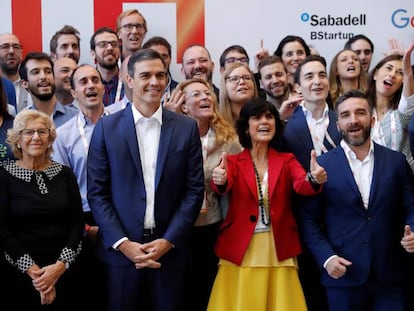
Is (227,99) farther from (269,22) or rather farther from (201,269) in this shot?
(269,22)

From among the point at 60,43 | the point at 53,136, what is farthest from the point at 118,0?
the point at 53,136

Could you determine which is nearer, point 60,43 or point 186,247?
point 186,247

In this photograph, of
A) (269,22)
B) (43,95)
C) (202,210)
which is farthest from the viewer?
(269,22)

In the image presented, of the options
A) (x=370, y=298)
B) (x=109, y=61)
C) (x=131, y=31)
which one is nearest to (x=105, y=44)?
(x=109, y=61)

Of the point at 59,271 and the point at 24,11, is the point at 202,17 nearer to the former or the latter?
the point at 24,11

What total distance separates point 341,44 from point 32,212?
373 centimetres

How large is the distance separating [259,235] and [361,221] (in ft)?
1.81

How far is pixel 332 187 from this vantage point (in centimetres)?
351

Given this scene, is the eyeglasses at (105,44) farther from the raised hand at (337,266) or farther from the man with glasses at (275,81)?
the raised hand at (337,266)

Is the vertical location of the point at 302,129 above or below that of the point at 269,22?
below

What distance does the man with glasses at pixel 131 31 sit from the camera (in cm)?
557

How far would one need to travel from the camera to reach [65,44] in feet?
18.4

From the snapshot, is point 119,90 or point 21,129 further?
point 119,90

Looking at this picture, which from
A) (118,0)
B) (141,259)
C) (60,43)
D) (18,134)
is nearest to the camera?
(141,259)
